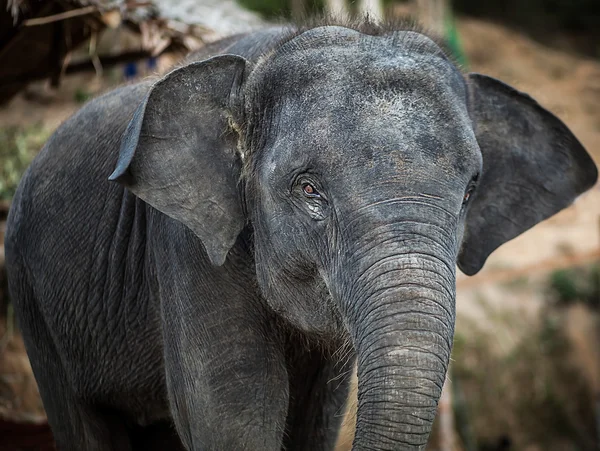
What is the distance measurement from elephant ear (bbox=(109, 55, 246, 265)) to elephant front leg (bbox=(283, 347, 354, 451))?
0.70 m

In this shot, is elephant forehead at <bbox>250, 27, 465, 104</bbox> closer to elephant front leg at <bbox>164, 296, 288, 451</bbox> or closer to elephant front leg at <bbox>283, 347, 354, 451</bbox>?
elephant front leg at <bbox>164, 296, 288, 451</bbox>

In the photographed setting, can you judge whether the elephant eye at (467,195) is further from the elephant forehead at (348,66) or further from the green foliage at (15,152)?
the green foliage at (15,152)

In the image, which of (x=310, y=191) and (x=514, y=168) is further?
(x=514, y=168)

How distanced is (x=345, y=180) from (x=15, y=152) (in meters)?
5.79

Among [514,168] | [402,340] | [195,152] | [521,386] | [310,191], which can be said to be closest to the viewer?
[402,340]

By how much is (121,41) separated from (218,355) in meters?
8.66

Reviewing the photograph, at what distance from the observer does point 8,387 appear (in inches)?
284

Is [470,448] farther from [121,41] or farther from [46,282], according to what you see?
[46,282]

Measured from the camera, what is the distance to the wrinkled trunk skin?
8.40 ft

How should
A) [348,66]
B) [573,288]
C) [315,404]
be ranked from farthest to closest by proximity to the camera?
[573,288]
[315,404]
[348,66]

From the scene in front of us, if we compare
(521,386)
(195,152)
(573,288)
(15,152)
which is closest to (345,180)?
(195,152)

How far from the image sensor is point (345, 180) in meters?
2.82

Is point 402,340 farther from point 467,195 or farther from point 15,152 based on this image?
point 15,152

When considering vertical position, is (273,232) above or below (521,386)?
above
